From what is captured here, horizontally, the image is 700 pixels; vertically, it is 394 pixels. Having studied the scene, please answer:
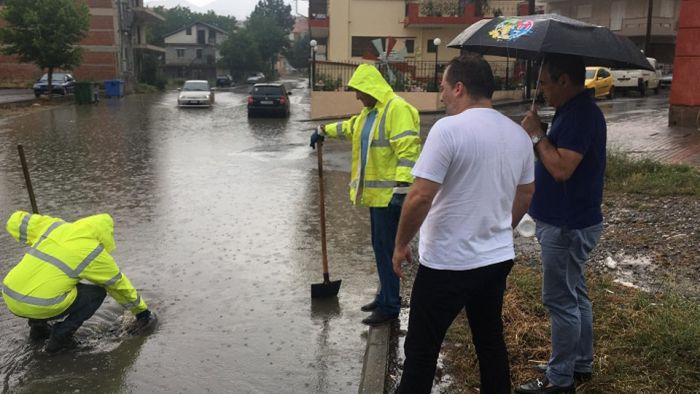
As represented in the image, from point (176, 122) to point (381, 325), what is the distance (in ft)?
63.0

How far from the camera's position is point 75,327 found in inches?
165

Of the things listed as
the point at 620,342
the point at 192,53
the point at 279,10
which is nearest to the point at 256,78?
the point at 192,53

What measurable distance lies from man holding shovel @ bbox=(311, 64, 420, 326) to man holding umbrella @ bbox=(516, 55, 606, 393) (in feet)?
3.69

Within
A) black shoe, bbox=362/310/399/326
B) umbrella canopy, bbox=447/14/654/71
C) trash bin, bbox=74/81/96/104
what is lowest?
black shoe, bbox=362/310/399/326

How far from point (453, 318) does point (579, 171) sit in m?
0.97

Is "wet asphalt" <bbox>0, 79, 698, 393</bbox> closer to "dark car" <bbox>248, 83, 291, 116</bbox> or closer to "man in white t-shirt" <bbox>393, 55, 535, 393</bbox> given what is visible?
"man in white t-shirt" <bbox>393, 55, 535, 393</bbox>

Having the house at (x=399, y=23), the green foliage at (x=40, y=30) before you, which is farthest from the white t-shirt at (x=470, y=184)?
the green foliage at (x=40, y=30)

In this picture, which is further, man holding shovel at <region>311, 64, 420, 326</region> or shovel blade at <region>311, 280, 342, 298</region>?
shovel blade at <region>311, 280, 342, 298</region>

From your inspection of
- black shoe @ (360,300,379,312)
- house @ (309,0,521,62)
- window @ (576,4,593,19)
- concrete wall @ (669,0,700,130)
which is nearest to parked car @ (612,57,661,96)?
house @ (309,0,521,62)

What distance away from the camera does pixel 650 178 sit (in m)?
8.18

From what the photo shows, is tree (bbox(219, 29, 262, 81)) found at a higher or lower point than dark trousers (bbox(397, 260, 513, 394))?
higher

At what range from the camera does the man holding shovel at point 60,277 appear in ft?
13.1

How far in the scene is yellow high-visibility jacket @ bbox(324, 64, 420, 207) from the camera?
13.6ft

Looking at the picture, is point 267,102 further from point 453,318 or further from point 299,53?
point 299,53
